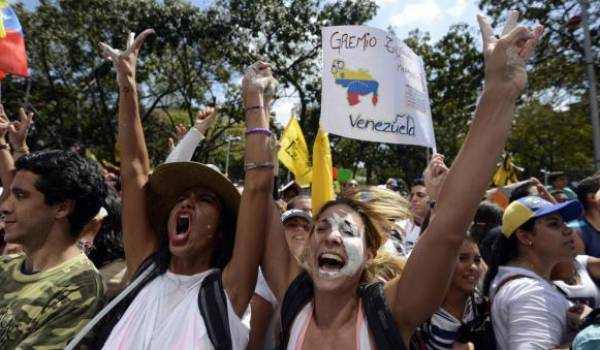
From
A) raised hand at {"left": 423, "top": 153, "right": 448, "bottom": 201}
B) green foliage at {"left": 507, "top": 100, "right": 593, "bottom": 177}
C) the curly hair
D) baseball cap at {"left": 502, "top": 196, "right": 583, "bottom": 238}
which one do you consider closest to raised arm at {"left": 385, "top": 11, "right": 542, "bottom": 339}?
raised hand at {"left": 423, "top": 153, "right": 448, "bottom": 201}

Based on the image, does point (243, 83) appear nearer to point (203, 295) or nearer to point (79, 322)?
point (203, 295)

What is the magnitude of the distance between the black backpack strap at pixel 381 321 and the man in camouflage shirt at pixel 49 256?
47.4 inches

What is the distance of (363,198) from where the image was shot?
2.37m

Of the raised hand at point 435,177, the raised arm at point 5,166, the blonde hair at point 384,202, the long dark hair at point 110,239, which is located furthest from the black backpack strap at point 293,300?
the raised arm at point 5,166

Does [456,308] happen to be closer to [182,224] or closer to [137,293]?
[182,224]

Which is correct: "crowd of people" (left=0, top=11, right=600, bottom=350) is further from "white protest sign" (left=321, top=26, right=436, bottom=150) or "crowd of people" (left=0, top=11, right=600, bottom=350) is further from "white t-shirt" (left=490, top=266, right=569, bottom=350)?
"white protest sign" (left=321, top=26, right=436, bottom=150)

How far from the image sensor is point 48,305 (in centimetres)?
210

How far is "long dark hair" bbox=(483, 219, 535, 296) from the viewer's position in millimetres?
2834

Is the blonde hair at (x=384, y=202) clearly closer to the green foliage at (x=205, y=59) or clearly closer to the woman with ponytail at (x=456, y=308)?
the woman with ponytail at (x=456, y=308)

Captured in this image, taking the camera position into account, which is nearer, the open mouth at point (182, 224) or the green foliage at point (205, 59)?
the open mouth at point (182, 224)

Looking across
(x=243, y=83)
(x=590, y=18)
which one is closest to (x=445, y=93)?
(x=590, y=18)

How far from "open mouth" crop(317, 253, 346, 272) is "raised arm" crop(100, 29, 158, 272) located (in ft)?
2.88

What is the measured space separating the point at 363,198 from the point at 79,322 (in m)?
1.38

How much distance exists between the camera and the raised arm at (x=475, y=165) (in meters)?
1.71
